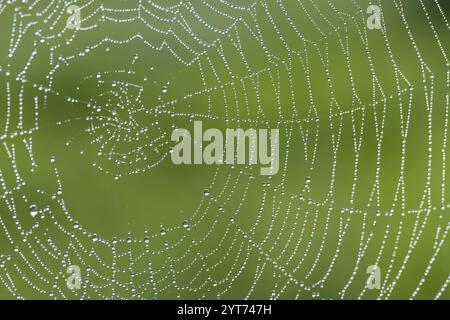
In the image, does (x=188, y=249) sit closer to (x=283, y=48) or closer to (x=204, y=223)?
(x=204, y=223)

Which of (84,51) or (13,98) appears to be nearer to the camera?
(84,51)

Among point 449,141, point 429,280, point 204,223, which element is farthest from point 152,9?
point 429,280

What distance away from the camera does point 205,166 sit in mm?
4617

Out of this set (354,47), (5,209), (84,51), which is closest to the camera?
(84,51)

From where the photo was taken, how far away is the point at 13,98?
461cm

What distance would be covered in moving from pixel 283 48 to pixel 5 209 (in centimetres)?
153

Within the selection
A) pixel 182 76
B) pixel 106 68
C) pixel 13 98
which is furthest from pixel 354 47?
pixel 13 98

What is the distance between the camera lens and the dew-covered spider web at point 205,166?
439cm

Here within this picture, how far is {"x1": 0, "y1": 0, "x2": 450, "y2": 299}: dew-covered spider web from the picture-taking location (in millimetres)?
4387

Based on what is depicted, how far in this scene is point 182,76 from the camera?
449cm

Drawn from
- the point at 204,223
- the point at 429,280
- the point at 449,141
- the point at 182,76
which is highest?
the point at 182,76

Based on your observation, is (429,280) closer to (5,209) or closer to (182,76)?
(182,76)

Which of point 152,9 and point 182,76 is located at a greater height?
point 152,9

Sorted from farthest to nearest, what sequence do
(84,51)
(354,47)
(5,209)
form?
1. (354,47)
2. (5,209)
3. (84,51)
